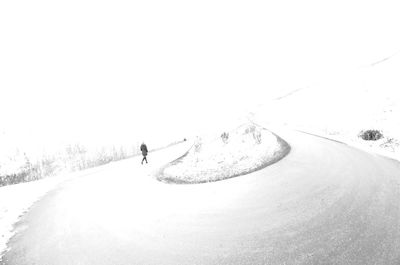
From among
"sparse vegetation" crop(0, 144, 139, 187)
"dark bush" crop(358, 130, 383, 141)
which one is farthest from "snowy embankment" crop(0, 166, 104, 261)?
"dark bush" crop(358, 130, 383, 141)

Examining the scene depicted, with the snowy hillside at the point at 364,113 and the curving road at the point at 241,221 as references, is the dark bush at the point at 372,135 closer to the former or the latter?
the snowy hillside at the point at 364,113

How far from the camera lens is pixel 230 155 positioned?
15.1m

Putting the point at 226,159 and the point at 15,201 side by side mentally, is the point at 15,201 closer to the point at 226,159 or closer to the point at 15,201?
the point at 15,201

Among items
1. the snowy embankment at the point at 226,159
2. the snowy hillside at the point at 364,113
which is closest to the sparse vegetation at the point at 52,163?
the snowy embankment at the point at 226,159

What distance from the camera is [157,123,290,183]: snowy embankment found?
1212 cm

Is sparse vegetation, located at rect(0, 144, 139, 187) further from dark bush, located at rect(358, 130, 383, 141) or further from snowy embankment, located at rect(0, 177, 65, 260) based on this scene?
dark bush, located at rect(358, 130, 383, 141)

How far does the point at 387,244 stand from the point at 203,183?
7260 mm

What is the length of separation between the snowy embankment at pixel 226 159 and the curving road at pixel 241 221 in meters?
1.11

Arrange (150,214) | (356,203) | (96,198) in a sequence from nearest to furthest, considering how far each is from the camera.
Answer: (356,203), (150,214), (96,198)

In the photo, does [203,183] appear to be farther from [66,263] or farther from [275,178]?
[66,263]

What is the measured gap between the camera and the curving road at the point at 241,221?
16.6 ft

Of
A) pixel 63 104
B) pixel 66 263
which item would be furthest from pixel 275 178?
pixel 63 104

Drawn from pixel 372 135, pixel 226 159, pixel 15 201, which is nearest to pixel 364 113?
pixel 372 135

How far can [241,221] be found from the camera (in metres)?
6.71
